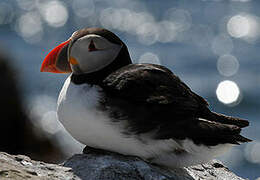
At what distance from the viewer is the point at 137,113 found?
462 cm

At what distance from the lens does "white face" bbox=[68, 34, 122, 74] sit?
16.4 ft

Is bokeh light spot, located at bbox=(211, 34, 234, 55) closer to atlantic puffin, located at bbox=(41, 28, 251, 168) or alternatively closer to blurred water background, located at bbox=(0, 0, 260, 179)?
blurred water background, located at bbox=(0, 0, 260, 179)

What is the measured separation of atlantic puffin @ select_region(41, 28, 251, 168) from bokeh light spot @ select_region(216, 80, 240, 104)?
43.2ft

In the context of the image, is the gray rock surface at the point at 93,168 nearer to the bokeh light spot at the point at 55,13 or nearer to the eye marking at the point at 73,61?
the eye marking at the point at 73,61

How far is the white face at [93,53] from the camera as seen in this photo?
4.99 m

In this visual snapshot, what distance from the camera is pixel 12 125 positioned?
1103 cm

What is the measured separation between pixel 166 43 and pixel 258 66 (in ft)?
14.5

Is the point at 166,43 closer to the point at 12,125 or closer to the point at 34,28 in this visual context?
the point at 34,28

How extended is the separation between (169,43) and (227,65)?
3299mm

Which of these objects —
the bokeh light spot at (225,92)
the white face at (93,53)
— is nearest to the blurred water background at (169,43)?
the bokeh light spot at (225,92)

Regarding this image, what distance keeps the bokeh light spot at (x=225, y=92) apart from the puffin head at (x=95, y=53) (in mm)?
13105

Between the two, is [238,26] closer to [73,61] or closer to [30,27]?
[30,27]

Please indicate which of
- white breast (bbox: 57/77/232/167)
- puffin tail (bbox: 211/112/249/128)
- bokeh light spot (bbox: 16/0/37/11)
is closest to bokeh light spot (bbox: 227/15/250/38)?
bokeh light spot (bbox: 16/0/37/11)

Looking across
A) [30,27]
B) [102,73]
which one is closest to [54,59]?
[102,73]
